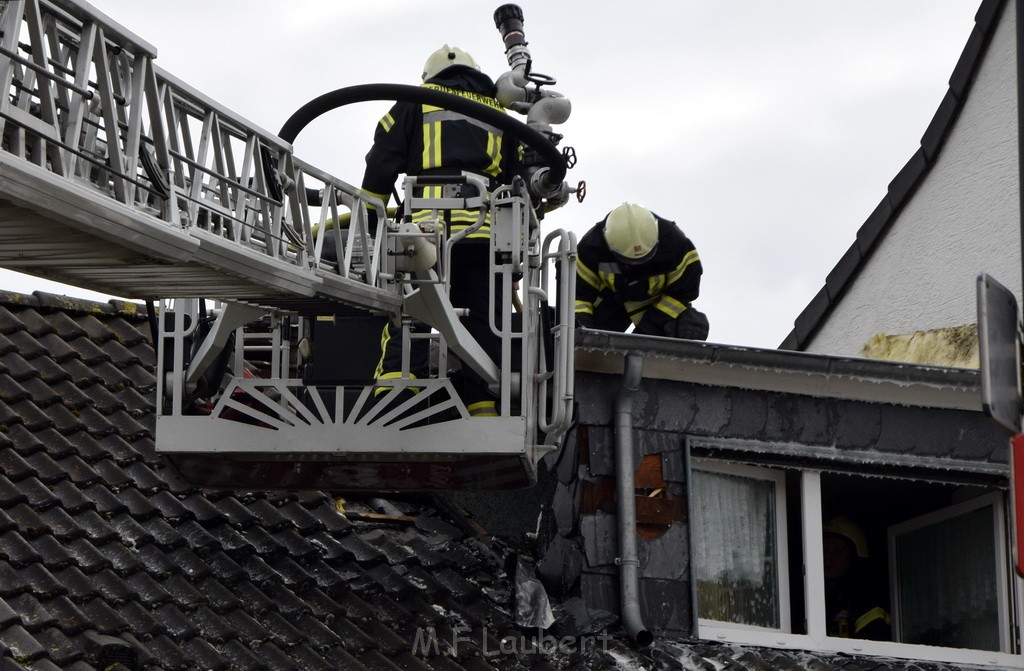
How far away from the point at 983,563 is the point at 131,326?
5.17 metres

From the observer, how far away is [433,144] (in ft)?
27.4

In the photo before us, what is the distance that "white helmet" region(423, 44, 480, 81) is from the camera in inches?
339

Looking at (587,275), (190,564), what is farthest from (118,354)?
(587,275)

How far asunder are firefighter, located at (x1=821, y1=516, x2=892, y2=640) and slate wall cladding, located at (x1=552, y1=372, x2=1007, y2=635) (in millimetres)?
1129

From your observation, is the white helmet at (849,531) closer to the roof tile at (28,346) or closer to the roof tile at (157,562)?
the roof tile at (157,562)

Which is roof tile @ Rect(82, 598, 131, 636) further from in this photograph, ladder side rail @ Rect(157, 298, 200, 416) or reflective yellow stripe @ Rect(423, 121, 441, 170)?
reflective yellow stripe @ Rect(423, 121, 441, 170)

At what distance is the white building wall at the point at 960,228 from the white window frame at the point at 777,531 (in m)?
3.99

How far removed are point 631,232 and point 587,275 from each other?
0.49 meters

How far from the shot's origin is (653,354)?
8.80 m

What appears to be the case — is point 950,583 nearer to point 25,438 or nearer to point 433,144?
point 433,144

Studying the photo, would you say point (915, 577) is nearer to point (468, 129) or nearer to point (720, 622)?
point (720, 622)

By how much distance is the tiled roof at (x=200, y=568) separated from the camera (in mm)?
7438

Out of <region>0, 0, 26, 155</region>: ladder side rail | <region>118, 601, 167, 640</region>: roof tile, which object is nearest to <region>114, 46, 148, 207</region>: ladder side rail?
<region>0, 0, 26, 155</region>: ladder side rail

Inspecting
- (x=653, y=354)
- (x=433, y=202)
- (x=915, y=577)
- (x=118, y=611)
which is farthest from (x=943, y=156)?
(x=118, y=611)
